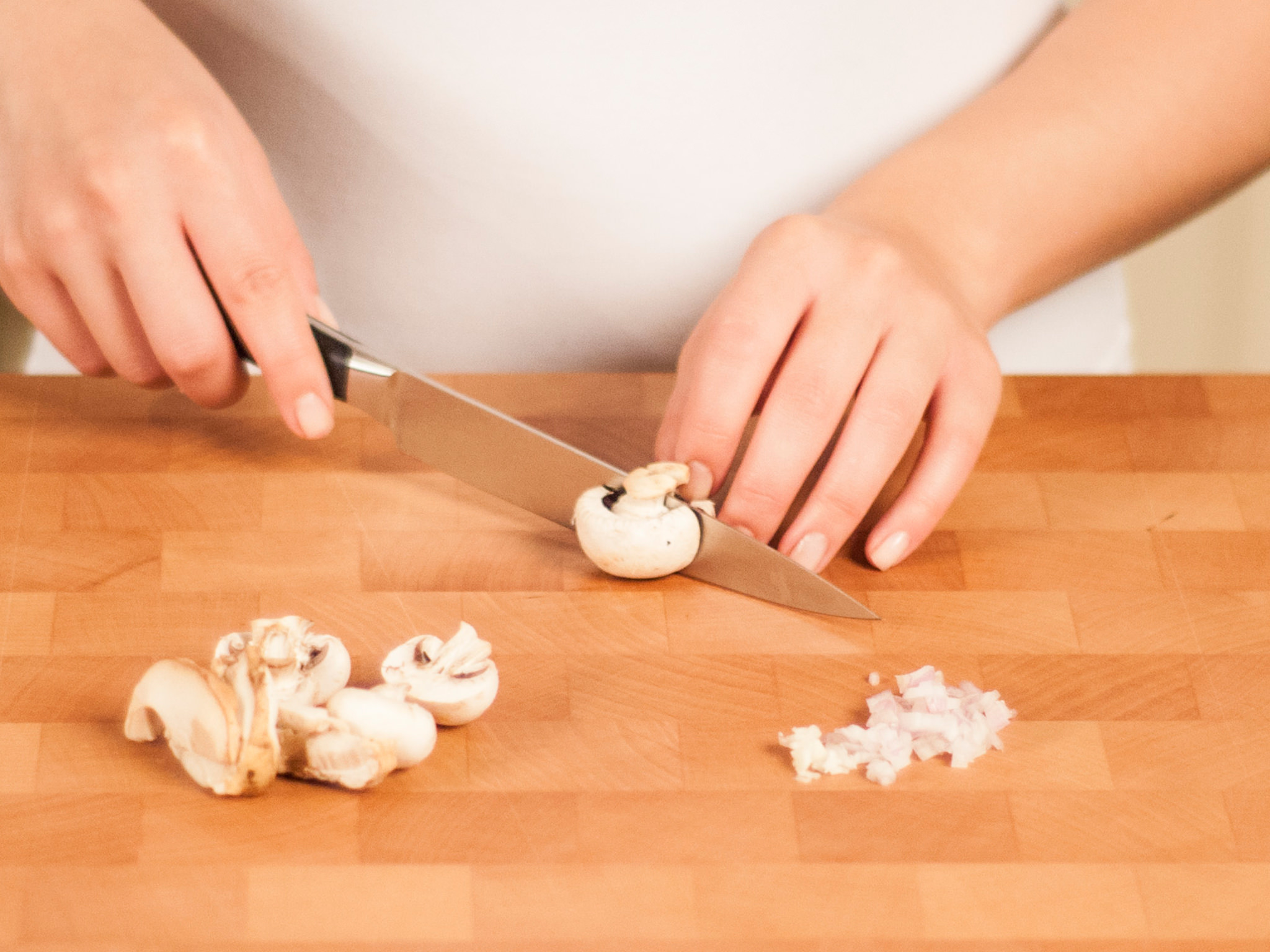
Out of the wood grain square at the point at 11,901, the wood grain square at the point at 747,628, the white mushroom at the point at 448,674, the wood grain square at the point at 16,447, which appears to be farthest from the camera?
the wood grain square at the point at 16,447

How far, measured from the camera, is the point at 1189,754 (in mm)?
803

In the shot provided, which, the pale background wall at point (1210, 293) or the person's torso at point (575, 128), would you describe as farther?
the pale background wall at point (1210, 293)

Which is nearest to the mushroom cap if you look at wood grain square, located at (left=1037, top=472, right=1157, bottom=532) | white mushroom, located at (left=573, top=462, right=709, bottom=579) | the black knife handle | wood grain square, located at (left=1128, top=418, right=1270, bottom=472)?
white mushroom, located at (left=573, top=462, right=709, bottom=579)

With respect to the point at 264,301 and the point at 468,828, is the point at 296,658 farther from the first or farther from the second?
the point at 264,301

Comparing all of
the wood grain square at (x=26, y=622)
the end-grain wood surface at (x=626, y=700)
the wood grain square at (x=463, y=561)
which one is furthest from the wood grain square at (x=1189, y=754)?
the wood grain square at (x=26, y=622)

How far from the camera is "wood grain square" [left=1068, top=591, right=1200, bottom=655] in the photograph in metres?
0.88

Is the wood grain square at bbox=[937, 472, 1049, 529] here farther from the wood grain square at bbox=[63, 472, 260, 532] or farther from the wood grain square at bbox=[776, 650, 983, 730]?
the wood grain square at bbox=[63, 472, 260, 532]

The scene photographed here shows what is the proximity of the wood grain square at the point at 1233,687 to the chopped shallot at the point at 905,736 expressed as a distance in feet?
0.49

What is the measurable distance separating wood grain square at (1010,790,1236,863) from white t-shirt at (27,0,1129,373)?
0.67m

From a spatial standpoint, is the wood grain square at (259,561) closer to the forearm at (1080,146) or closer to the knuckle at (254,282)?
the knuckle at (254,282)

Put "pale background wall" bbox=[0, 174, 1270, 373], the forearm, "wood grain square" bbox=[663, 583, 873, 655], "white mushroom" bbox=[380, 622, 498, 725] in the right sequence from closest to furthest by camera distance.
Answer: "white mushroom" bbox=[380, 622, 498, 725] < "wood grain square" bbox=[663, 583, 873, 655] < the forearm < "pale background wall" bbox=[0, 174, 1270, 373]

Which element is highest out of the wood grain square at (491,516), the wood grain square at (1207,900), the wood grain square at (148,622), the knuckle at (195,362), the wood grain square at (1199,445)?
the knuckle at (195,362)

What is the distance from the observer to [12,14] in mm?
1004

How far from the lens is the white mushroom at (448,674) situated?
2.49ft
